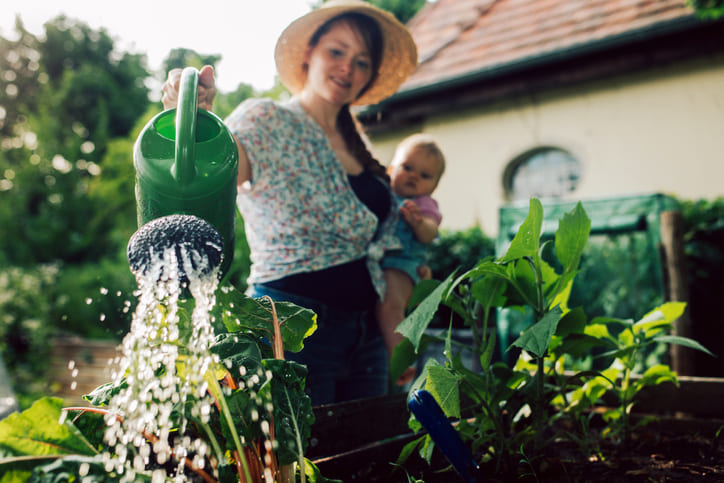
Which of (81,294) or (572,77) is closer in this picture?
(572,77)

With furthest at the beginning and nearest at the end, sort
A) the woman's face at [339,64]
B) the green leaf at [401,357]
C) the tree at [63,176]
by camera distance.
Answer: the tree at [63,176], the woman's face at [339,64], the green leaf at [401,357]

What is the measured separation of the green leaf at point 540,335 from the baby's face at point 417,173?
1.46 metres

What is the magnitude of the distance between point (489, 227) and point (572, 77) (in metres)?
1.91


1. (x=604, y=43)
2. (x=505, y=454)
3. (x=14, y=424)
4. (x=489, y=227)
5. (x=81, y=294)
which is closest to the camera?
(x=14, y=424)

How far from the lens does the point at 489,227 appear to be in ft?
21.0

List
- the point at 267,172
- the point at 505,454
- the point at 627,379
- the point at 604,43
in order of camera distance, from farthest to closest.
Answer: the point at 604,43 < the point at 267,172 < the point at 627,379 < the point at 505,454

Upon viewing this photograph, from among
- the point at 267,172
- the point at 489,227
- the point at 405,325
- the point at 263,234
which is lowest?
the point at 405,325

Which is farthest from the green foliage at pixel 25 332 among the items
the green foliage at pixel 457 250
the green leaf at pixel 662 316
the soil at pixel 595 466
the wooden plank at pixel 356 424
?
the green leaf at pixel 662 316

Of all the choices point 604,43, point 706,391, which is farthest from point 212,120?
point 604,43

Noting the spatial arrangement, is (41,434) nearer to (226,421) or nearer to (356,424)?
(226,421)

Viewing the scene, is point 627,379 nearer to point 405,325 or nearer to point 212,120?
point 405,325

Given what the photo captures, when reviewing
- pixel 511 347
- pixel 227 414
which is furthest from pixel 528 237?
pixel 227 414

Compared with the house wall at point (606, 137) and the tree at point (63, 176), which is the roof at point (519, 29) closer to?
the house wall at point (606, 137)

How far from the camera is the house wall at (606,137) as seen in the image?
5.04 meters
